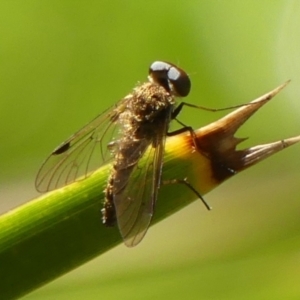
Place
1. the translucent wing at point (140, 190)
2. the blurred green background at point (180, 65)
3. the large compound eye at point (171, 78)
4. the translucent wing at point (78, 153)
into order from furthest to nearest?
the blurred green background at point (180, 65) < the large compound eye at point (171, 78) < the translucent wing at point (78, 153) < the translucent wing at point (140, 190)

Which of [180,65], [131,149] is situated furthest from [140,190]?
[180,65]

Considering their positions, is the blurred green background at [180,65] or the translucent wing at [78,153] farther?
the blurred green background at [180,65]

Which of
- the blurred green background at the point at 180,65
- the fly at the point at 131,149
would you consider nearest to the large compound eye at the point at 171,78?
the fly at the point at 131,149

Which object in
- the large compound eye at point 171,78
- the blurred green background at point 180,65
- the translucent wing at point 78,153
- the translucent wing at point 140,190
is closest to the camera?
the translucent wing at point 140,190

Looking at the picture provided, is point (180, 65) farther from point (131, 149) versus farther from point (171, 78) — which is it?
point (131, 149)

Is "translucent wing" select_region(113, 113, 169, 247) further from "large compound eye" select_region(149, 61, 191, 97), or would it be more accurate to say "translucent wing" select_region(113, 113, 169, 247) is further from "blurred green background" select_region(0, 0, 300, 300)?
"blurred green background" select_region(0, 0, 300, 300)

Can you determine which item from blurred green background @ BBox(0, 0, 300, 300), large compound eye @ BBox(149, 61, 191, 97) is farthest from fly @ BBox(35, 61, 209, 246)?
blurred green background @ BBox(0, 0, 300, 300)

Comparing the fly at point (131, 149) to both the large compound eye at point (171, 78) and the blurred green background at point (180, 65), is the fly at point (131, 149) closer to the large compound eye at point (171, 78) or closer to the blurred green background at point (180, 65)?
the large compound eye at point (171, 78)
